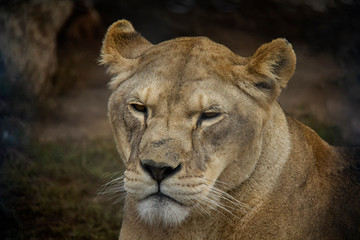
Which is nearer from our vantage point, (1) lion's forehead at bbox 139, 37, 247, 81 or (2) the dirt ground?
(1) lion's forehead at bbox 139, 37, 247, 81

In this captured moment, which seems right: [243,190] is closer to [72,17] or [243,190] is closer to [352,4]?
[352,4]

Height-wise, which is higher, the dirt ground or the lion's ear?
the lion's ear

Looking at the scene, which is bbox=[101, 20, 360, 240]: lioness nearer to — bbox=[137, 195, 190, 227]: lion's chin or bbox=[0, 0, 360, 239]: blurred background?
bbox=[137, 195, 190, 227]: lion's chin

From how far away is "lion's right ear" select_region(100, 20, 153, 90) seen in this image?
329 cm

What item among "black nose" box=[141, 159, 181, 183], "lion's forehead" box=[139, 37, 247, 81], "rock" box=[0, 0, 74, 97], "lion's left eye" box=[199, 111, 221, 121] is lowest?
"rock" box=[0, 0, 74, 97]

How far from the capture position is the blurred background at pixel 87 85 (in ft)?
16.1

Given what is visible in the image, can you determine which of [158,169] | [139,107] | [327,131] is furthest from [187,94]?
[327,131]

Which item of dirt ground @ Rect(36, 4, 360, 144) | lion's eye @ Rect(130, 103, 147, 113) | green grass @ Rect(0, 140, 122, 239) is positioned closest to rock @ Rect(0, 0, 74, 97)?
dirt ground @ Rect(36, 4, 360, 144)

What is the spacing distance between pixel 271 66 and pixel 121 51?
3.28 ft

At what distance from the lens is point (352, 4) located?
5.30 meters

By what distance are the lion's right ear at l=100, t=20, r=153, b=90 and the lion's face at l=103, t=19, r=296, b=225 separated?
0.15m

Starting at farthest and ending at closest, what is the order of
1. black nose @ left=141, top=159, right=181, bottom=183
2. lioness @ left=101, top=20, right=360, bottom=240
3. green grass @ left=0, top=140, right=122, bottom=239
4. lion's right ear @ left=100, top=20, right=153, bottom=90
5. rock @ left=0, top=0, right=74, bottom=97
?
rock @ left=0, top=0, right=74, bottom=97 → green grass @ left=0, top=140, right=122, bottom=239 → lion's right ear @ left=100, top=20, right=153, bottom=90 → lioness @ left=101, top=20, right=360, bottom=240 → black nose @ left=141, top=159, right=181, bottom=183

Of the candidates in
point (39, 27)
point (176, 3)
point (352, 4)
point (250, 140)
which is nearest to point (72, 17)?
point (39, 27)

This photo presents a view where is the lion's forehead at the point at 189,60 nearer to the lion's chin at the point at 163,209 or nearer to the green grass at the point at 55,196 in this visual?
the lion's chin at the point at 163,209
